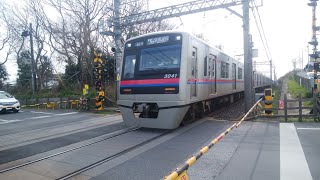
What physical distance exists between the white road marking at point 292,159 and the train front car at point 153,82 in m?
3.24

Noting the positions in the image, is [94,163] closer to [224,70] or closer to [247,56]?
[247,56]

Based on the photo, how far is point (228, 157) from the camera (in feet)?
20.5

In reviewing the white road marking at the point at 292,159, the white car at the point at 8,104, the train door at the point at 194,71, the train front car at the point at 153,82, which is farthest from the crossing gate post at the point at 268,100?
the white car at the point at 8,104

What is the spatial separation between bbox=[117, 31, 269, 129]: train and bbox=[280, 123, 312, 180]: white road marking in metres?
3.21

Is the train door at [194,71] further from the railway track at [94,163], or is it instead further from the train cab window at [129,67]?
the train cab window at [129,67]

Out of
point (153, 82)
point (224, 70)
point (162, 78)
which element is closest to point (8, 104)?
point (153, 82)

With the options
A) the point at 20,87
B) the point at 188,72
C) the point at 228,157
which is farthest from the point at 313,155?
the point at 20,87

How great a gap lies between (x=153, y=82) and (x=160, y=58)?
0.87m

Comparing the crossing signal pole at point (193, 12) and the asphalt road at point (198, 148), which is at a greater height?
the crossing signal pole at point (193, 12)

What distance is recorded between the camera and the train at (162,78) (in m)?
8.95

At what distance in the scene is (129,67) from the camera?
396 inches

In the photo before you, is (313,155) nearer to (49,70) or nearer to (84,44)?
(84,44)

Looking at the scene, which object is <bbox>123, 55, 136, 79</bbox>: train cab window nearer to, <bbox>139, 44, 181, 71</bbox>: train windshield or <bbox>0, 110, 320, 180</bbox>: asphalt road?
<bbox>139, 44, 181, 71</bbox>: train windshield

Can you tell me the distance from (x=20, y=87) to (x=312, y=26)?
109 feet
